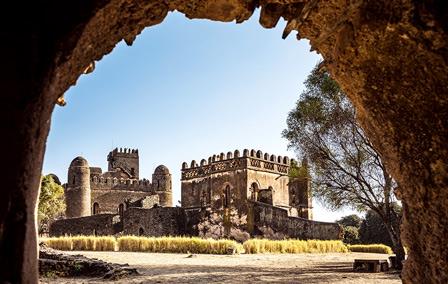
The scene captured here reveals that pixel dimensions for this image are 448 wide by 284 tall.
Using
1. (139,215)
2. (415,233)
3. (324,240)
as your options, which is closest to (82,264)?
(415,233)

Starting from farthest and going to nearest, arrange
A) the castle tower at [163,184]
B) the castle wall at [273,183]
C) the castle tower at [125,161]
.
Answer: the castle tower at [125,161], the castle tower at [163,184], the castle wall at [273,183]

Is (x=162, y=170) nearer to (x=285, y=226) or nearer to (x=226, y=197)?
(x=226, y=197)

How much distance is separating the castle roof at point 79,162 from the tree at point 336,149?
114ft

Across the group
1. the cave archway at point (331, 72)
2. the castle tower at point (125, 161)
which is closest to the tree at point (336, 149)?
the cave archway at point (331, 72)

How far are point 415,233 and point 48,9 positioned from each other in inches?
150

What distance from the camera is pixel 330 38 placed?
14.5 ft

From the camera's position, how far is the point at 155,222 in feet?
115

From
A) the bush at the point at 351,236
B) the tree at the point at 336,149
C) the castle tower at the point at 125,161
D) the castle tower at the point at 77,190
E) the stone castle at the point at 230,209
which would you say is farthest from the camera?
the castle tower at the point at 125,161

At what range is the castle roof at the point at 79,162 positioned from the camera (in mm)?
48188

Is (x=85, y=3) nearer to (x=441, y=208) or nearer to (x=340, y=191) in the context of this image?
(x=441, y=208)

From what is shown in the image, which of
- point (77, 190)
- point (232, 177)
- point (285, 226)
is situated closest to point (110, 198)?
point (77, 190)

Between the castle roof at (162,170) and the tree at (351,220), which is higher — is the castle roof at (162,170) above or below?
above

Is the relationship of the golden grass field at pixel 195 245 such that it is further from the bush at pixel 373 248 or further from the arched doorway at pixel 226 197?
the arched doorway at pixel 226 197

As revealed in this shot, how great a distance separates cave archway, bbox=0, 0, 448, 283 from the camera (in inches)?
91.6
